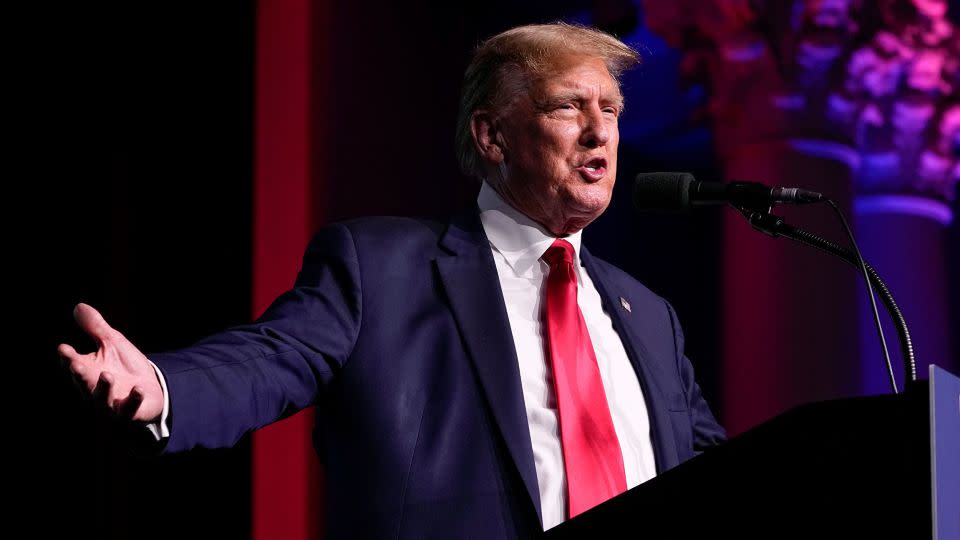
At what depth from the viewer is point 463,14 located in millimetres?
3357

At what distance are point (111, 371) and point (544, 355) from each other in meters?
0.78

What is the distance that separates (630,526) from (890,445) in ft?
0.74

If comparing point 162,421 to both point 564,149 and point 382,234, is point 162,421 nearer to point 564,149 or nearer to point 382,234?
point 382,234

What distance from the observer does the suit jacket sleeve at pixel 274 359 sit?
129 centimetres

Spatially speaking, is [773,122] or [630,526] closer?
[630,526]

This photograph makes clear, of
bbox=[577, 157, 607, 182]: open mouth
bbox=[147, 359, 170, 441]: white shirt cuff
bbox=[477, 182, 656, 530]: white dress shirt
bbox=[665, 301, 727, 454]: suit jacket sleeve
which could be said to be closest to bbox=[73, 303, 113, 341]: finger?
bbox=[147, 359, 170, 441]: white shirt cuff

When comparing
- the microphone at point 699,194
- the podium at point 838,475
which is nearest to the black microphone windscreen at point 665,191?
the microphone at point 699,194

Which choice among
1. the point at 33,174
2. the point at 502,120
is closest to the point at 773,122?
the point at 502,120

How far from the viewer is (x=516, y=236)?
1.89 m

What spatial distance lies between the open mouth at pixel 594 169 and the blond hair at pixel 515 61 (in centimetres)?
19

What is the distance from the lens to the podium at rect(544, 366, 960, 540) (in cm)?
84

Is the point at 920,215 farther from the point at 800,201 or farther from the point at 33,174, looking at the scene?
the point at 33,174

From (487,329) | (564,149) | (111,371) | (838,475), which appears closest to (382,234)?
(487,329)

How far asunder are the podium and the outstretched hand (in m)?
0.56
